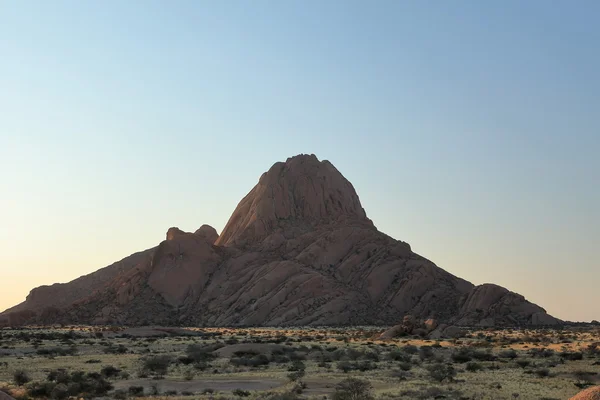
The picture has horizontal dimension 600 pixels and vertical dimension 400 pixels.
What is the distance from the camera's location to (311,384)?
31672mm

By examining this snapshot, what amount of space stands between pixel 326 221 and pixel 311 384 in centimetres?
11436

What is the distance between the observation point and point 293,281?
122312 millimetres

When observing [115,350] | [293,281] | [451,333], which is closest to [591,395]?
[115,350]

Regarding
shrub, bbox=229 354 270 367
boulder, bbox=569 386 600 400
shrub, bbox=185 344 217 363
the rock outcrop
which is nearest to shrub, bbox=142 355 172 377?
shrub, bbox=229 354 270 367

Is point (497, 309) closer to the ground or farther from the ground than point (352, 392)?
farther from the ground

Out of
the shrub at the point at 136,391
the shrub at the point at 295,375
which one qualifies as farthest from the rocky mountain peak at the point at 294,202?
the shrub at the point at 136,391

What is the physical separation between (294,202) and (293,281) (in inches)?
1192

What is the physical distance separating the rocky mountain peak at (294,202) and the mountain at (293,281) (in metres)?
0.24

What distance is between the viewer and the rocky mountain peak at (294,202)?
144750mm

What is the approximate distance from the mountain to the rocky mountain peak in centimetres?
24

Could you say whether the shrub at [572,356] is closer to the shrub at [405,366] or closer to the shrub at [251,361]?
the shrub at [405,366]

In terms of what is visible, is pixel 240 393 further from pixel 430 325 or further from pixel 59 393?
pixel 430 325

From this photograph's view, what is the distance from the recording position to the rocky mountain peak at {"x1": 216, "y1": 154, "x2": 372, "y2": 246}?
475ft

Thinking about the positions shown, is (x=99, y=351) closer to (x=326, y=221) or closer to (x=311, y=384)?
(x=311, y=384)
